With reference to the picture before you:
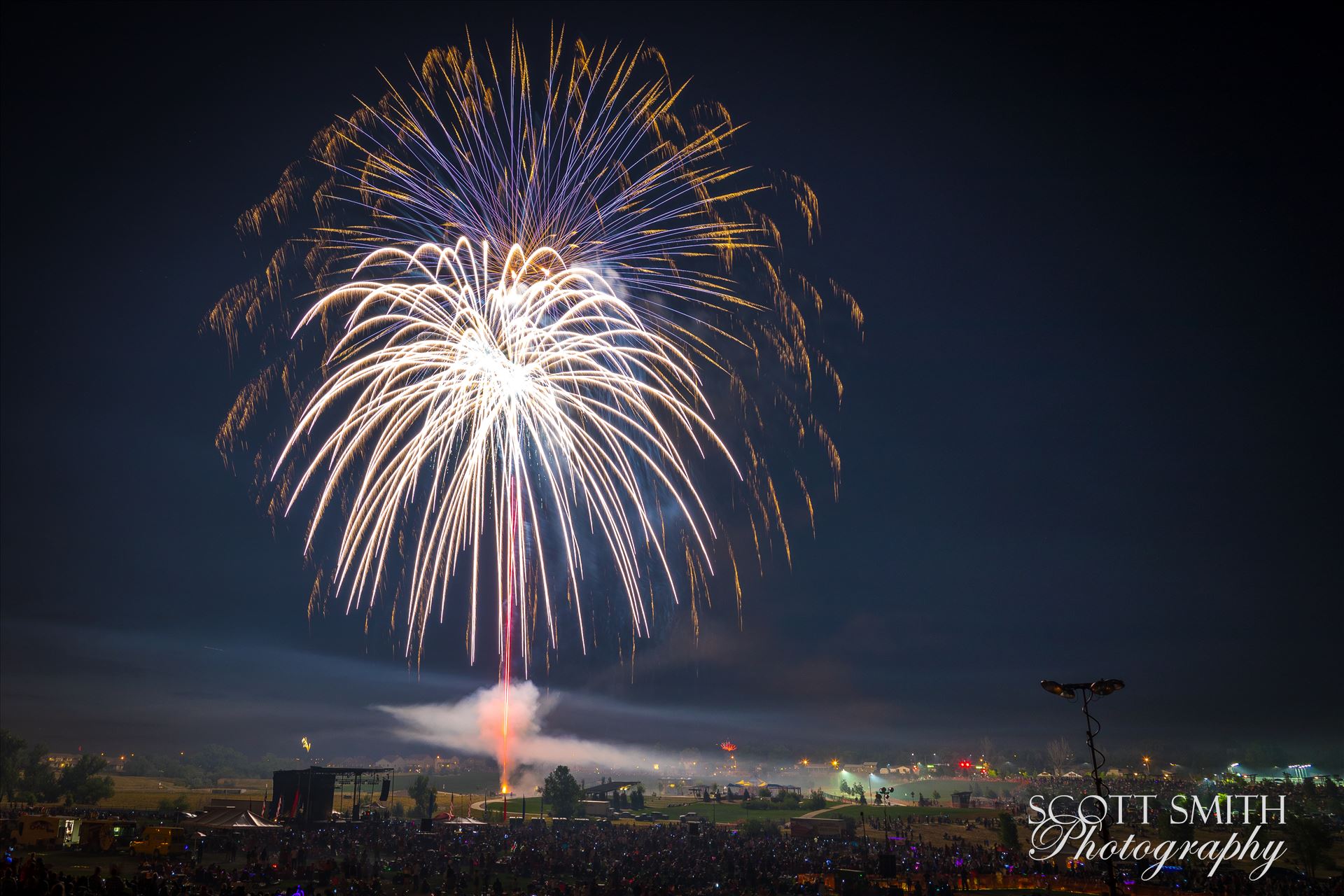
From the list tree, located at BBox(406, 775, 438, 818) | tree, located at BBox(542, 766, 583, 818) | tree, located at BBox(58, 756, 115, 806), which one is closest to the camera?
tree, located at BBox(406, 775, 438, 818)

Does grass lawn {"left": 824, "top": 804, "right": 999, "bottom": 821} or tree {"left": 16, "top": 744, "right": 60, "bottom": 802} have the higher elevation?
tree {"left": 16, "top": 744, "right": 60, "bottom": 802}

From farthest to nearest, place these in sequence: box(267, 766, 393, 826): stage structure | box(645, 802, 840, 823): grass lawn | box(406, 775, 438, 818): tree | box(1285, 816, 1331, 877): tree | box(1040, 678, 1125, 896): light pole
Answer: box(645, 802, 840, 823): grass lawn → box(406, 775, 438, 818): tree → box(267, 766, 393, 826): stage structure → box(1285, 816, 1331, 877): tree → box(1040, 678, 1125, 896): light pole

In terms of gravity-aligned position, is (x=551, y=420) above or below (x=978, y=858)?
above

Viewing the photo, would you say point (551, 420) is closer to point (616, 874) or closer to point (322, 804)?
point (616, 874)

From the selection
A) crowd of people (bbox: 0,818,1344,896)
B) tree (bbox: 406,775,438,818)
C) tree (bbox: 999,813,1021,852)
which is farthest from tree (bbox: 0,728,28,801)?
tree (bbox: 999,813,1021,852)

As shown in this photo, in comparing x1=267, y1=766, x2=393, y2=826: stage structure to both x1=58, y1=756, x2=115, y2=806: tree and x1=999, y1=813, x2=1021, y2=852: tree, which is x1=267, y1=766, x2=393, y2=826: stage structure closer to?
x1=58, y1=756, x2=115, y2=806: tree

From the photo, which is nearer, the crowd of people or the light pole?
the light pole

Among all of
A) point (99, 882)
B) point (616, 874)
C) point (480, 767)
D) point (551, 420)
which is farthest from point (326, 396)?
point (480, 767)

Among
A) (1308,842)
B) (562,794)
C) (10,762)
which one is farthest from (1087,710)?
(10,762)
